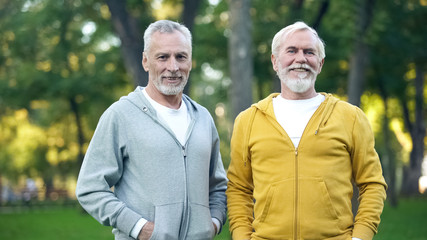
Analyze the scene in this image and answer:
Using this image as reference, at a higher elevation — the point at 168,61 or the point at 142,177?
the point at 168,61

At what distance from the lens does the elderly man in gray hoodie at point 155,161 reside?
13.0ft

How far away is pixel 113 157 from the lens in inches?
157

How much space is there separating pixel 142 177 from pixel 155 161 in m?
0.13

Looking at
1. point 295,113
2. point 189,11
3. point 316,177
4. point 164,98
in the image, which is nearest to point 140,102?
point 164,98

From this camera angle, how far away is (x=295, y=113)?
4094mm

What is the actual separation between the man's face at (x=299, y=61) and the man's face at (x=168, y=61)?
660 mm

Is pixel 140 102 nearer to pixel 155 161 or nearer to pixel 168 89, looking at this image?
pixel 168 89

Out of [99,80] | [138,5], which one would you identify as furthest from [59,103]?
[138,5]

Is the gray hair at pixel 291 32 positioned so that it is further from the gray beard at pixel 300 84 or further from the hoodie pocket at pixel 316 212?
the hoodie pocket at pixel 316 212

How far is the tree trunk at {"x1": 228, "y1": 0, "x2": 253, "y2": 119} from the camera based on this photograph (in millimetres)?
9367

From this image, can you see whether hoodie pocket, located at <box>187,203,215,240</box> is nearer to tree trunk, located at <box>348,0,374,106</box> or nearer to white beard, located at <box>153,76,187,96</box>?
white beard, located at <box>153,76,187,96</box>

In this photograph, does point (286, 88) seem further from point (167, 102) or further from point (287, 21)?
point (287, 21)

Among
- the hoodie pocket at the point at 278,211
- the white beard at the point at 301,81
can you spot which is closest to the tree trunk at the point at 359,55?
the white beard at the point at 301,81

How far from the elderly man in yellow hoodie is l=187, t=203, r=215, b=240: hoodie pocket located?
170 mm
